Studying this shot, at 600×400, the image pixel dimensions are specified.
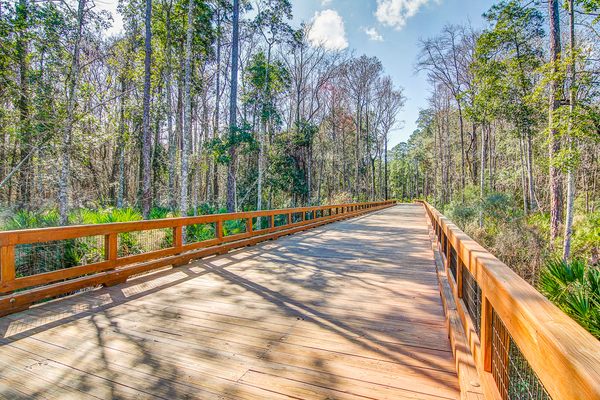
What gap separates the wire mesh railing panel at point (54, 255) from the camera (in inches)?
184

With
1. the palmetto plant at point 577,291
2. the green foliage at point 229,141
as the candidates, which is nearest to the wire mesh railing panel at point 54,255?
the green foliage at point 229,141

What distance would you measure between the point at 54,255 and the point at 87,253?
554 millimetres

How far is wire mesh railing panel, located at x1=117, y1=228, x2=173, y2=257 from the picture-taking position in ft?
21.4

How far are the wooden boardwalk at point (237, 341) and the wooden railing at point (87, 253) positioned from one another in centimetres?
19

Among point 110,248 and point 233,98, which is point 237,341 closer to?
point 110,248

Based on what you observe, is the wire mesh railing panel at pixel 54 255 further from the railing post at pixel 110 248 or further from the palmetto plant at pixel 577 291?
the palmetto plant at pixel 577 291

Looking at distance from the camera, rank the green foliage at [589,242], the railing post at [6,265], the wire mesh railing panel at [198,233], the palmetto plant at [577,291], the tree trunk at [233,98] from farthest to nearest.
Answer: the tree trunk at [233,98] → the wire mesh railing panel at [198,233] → the green foliage at [589,242] → the palmetto plant at [577,291] → the railing post at [6,265]

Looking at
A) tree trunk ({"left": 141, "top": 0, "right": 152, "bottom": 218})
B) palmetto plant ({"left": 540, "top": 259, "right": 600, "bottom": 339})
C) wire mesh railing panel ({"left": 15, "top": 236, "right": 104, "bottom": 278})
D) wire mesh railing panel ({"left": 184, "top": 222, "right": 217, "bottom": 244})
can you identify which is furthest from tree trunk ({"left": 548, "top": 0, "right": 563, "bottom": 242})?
tree trunk ({"left": 141, "top": 0, "right": 152, "bottom": 218})

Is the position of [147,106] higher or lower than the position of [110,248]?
higher

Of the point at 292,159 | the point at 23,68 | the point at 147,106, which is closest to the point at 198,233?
the point at 147,106

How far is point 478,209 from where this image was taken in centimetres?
1450

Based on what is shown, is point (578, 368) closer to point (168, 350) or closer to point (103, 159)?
point (168, 350)

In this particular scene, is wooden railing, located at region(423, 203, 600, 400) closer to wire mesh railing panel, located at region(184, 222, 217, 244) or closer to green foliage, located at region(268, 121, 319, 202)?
wire mesh railing panel, located at region(184, 222, 217, 244)

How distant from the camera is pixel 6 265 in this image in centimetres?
282
